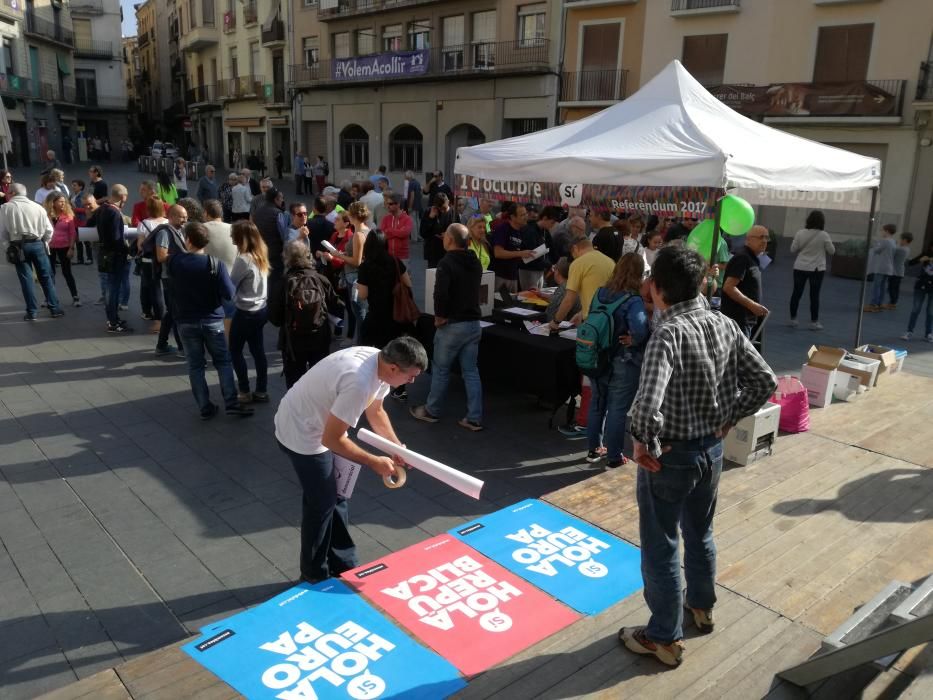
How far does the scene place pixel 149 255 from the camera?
7.80 metres

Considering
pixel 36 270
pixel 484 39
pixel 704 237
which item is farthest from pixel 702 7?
pixel 36 270

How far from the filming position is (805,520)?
434 centimetres

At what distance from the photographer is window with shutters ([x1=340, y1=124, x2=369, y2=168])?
3108cm

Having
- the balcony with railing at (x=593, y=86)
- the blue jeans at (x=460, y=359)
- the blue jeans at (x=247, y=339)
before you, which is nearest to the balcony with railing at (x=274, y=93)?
the balcony with railing at (x=593, y=86)

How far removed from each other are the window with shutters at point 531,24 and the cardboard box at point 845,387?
65.2ft

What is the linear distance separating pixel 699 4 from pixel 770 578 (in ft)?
68.0

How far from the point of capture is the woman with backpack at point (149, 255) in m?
7.76

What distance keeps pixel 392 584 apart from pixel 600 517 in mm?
1438

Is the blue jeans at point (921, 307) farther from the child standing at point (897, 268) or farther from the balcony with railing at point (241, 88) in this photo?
the balcony with railing at point (241, 88)

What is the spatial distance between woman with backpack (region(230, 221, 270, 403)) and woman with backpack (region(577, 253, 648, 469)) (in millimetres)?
2929

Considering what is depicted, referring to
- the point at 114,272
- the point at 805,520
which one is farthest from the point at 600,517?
the point at 114,272

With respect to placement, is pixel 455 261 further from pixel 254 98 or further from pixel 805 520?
pixel 254 98

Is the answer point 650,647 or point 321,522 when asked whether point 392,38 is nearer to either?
point 321,522

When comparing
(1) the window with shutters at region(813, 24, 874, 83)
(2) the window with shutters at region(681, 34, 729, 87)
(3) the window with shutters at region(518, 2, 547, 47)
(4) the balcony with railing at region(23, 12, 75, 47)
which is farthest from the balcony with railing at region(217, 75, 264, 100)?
(1) the window with shutters at region(813, 24, 874, 83)
